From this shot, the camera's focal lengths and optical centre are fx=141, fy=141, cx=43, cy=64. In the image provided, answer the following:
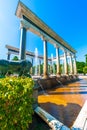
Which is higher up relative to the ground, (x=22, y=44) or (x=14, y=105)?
(x=22, y=44)

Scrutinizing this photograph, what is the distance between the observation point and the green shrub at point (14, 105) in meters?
3.17

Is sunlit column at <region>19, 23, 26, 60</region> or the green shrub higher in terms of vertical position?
sunlit column at <region>19, 23, 26, 60</region>

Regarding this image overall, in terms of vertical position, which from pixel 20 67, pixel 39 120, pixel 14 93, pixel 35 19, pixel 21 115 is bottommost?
pixel 39 120

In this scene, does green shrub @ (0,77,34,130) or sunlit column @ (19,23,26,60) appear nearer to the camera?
green shrub @ (0,77,34,130)

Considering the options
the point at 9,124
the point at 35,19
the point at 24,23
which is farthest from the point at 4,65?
the point at 35,19

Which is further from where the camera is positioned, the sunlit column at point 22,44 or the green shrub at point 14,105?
the sunlit column at point 22,44

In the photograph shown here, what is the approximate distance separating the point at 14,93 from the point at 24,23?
1181 centimetres

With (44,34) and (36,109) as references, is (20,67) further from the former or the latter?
(44,34)

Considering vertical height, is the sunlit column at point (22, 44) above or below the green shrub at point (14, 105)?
above

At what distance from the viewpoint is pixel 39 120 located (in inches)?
209

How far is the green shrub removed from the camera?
317 cm

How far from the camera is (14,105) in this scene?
11.2 feet

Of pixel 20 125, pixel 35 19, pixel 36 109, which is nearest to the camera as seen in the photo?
pixel 20 125

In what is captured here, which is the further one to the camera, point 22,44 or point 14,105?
point 22,44
